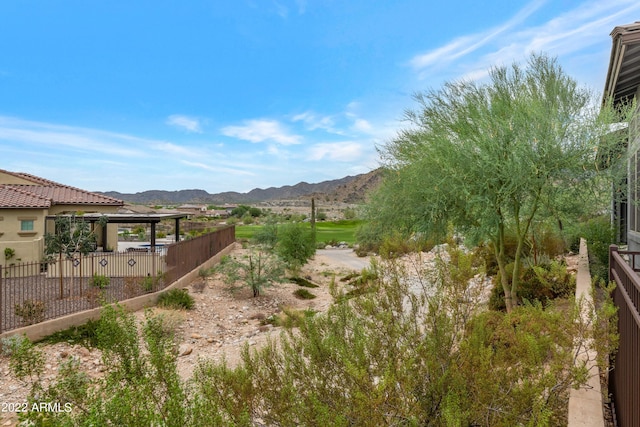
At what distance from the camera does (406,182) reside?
11273mm

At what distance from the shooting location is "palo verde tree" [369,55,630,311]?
A: 875 cm

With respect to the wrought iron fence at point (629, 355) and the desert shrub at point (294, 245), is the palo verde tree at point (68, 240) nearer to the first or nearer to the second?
the desert shrub at point (294, 245)

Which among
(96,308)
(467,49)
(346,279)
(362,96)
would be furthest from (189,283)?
(362,96)

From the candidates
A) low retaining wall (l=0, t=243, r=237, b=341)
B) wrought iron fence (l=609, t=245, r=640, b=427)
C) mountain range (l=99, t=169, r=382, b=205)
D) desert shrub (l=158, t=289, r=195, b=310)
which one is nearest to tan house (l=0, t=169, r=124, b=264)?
low retaining wall (l=0, t=243, r=237, b=341)

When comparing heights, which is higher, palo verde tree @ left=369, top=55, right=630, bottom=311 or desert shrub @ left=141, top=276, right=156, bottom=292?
palo verde tree @ left=369, top=55, right=630, bottom=311

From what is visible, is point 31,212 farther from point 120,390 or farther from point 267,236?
point 120,390

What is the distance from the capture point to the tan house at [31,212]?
19.1m

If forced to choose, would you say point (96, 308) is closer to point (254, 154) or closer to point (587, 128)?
point (587, 128)

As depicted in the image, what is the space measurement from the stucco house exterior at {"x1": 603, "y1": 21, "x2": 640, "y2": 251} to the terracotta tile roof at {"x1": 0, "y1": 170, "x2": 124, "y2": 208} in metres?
21.7

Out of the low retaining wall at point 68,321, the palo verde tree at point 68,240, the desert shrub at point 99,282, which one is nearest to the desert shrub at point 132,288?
the low retaining wall at point 68,321

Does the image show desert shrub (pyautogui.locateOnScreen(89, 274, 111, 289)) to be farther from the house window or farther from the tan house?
the house window

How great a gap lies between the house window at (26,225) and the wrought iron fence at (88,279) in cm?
200

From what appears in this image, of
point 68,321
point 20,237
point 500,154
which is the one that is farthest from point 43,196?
point 500,154

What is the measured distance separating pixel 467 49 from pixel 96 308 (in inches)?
672
